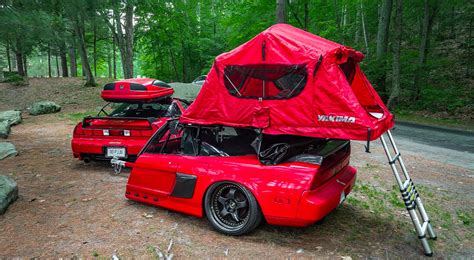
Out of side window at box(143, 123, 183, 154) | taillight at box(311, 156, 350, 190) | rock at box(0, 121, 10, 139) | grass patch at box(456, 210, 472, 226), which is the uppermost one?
side window at box(143, 123, 183, 154)

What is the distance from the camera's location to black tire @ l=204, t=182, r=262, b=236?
3.38 meters

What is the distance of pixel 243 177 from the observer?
339 centimetres

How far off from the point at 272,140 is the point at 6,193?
3.73 m

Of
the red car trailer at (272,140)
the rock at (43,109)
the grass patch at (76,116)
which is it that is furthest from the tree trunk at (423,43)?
the rock at (43,109)

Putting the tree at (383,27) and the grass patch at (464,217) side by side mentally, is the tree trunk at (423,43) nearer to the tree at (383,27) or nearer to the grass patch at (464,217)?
the tree at (383,27)

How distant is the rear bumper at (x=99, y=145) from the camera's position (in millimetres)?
5832

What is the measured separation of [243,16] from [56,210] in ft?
60.1

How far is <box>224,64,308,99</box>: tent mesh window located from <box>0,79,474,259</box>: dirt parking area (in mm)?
1621

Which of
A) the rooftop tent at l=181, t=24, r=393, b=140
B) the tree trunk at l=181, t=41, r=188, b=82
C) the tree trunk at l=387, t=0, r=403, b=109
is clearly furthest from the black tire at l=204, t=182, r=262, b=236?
the tree trunk at l=181, t=41, r=188, b=82

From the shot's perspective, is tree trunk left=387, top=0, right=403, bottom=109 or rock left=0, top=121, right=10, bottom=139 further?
tree trunk left=387, top=0, right=403, bottom=109

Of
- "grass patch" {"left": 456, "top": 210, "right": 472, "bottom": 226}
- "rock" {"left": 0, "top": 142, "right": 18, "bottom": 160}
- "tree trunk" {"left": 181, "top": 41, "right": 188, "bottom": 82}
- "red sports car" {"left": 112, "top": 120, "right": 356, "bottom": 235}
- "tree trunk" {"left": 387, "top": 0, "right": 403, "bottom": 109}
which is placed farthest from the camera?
"tree trunk" {"left": 181, "top": 41, "right": 188, "bottom": 82}

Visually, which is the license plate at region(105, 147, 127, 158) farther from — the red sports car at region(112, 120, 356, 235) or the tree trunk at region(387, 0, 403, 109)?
the tree trunk at region(387, 0, 403, 109)

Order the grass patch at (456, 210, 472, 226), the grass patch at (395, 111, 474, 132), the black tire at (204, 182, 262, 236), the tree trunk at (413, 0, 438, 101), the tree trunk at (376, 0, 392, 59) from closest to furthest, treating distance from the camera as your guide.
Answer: the black tire at (204, 182, 262, 236), the grass patch at (456, 210, 472, 226), the grass patch at (395, 111, 474, 132), the tree trunk at (413, 0, 438, 101), the tree trunk at (376, 0, 392, 59)

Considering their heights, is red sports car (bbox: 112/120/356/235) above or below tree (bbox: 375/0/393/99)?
below
